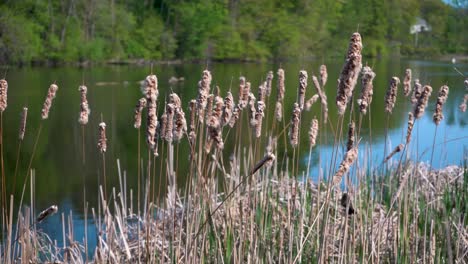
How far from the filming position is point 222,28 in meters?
47.5

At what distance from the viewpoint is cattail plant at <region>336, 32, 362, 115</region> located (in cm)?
199

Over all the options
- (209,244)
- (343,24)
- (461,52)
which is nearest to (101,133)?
(209,244)

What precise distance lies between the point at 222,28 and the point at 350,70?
151ft

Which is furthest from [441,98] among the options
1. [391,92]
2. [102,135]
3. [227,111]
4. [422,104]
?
[102,135]

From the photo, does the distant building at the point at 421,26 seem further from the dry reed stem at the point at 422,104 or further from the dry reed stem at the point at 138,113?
the dry reed stem at the point at 138,113

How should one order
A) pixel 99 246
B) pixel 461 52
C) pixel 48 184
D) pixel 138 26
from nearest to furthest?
pixel 99 246 < pixel 48 184 < pixel 461 52 < pixel 138 26

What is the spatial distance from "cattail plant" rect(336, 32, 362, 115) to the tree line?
3286 centimetres

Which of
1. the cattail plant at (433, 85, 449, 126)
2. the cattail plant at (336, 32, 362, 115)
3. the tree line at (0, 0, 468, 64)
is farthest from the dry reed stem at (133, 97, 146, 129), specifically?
the tree line at (0, 0, 468, 64)

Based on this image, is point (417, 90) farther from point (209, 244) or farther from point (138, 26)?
point (138, 26)

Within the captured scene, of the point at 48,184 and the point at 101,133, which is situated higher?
the point at 101,133

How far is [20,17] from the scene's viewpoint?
119 ft

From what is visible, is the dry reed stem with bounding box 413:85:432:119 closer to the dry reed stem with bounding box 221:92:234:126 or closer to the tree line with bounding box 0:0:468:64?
the dry reed stem with bounding box 221:92:234:126

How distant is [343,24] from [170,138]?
39403mm

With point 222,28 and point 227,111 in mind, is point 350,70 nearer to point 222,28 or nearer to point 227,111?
point 227,111
